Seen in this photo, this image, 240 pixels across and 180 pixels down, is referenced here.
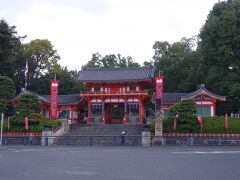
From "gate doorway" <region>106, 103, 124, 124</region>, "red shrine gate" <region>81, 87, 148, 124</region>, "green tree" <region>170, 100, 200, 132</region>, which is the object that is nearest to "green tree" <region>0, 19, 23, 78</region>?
"red shrine gate" <region>81, 87, 148, 124</region>

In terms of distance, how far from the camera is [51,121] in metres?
38.8

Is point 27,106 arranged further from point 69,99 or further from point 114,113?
point 114,113

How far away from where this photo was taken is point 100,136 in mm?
31312

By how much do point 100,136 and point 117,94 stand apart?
50.5ft

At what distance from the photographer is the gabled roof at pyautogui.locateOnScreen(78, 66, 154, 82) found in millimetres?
46781

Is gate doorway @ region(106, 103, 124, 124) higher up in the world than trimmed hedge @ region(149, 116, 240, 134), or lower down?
higher up

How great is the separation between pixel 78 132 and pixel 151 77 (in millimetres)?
13351

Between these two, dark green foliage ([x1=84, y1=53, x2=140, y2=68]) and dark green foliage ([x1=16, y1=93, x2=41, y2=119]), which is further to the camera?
dark green foliage ([x1=84, y1=53, x2=140, y2=68])

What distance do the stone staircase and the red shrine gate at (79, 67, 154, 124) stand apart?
505cm

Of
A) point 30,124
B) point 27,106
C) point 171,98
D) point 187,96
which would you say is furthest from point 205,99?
point 27,106

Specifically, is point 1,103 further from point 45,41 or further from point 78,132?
point 45,41

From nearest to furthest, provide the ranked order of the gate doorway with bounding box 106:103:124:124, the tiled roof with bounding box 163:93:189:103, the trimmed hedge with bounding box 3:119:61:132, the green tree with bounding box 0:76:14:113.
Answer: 1. the trimmed hedge with bounding box 3:119:61:132
2. the green tree with bounding box 0:76:14:113
3. the tiled roof with bounding box 163:93:189:103
4. the gate doorway with bounding box 106:103:124:124

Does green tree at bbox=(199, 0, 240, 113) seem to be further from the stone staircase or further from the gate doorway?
the gate doorway

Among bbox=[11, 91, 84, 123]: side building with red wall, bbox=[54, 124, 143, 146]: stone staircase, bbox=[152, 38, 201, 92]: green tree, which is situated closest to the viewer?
bbox=[54, 124, 143, 146]: stone staircase
